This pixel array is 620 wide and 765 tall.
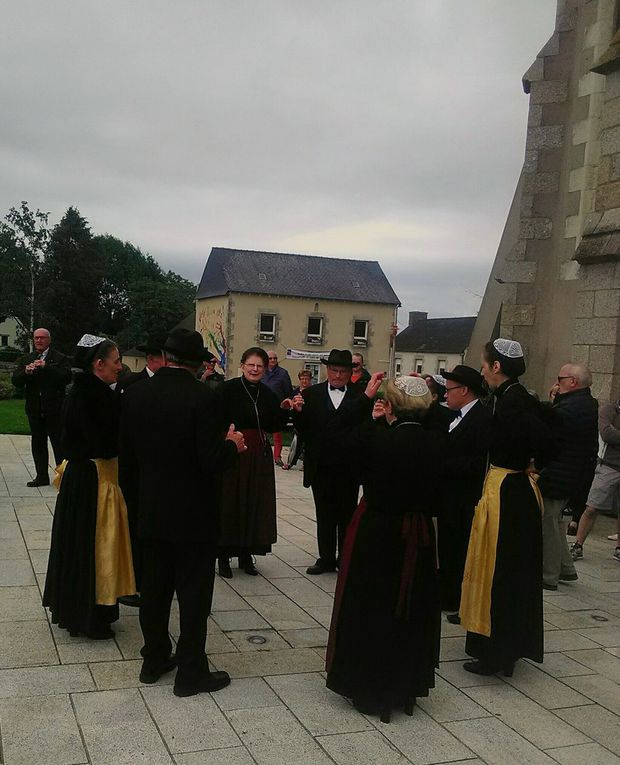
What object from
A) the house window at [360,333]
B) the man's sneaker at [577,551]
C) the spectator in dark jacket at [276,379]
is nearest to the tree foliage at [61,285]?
the house window at [360,333]

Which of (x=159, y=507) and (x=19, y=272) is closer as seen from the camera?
(x=159, y=507)

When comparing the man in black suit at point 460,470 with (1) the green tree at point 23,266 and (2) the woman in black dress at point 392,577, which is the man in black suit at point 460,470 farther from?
(1) the green tree at point 23,266

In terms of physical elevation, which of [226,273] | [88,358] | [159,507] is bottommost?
[159,507]

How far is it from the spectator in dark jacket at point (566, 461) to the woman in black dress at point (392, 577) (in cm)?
284

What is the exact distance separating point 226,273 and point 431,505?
49.7 meters

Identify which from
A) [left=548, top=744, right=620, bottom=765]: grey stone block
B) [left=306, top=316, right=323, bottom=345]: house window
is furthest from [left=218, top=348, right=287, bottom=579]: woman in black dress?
[left=306, top=316, right=323, bottom=345]: house window

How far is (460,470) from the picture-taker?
432 centimetres

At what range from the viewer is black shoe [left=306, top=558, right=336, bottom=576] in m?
6.45

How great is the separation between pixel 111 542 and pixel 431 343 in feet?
227

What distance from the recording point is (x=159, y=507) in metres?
3.84

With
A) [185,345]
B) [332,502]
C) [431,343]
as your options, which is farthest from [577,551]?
[431,343]

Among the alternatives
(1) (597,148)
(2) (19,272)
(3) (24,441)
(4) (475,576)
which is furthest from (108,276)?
(4) (475,576)

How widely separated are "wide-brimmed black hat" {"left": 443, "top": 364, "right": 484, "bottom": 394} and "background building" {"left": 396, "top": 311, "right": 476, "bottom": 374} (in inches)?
2517

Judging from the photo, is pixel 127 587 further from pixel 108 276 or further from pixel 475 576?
pixel 108 276
